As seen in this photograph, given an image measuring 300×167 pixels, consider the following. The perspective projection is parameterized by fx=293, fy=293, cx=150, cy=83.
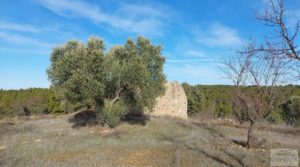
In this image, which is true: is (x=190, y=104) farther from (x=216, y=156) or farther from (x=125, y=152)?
(x=216, y=156)

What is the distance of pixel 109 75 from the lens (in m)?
20.2

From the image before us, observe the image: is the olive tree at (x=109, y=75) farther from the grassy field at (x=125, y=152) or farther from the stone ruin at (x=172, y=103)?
the stone ruin at (x=172, y=103)

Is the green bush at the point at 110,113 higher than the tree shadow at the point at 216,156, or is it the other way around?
the green bush at the point at 110,113

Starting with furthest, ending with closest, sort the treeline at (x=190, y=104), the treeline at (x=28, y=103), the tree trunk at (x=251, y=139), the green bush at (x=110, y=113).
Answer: the treeline at (x=28, y=103) → the treeline at (x=190, y=104) → the green bush at (x=110, y=113) → the tree trunk at (x=251, y=139)

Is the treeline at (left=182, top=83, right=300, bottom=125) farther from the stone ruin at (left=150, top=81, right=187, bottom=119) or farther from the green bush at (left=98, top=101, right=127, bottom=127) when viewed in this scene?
the green bush at (left=98, top=101, right=127, bottom=127)

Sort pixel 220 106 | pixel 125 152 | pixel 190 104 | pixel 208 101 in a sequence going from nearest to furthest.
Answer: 1. pixel 125 152
2. pixel 190 104
3. pixel 220 106
4. pixel 208 101

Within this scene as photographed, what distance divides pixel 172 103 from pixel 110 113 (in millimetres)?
13571

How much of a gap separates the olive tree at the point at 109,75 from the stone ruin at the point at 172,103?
35.4ft

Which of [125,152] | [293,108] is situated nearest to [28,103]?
[125,152]

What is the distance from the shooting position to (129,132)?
63.3ft

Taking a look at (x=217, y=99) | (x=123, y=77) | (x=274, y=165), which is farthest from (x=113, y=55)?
(x=217, y=99)

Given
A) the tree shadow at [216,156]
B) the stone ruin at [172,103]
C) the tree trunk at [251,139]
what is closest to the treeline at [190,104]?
the stone ruin at [172,103]

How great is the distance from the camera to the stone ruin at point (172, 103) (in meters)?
32.4

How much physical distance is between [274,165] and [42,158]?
903 cm
